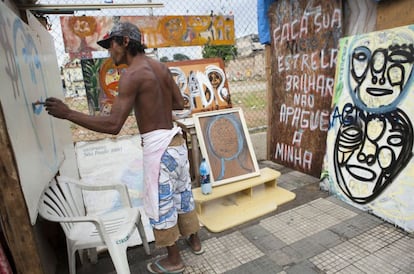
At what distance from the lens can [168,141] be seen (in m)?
2.24

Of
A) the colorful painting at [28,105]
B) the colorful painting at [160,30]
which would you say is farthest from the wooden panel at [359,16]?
the colorful painting at [28,105]

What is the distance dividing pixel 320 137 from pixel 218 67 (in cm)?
185

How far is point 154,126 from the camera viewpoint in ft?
7.26

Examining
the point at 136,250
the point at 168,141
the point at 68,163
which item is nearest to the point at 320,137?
the point at 168,141

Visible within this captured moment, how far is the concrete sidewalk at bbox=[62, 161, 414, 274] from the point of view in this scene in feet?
7.86

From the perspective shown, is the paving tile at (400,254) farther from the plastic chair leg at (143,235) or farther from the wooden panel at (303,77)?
the plastic chair leg at (143,235)

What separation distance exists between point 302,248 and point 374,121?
161 cm

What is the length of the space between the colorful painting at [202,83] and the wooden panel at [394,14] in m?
2.10

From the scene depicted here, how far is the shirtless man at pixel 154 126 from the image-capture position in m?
2.01

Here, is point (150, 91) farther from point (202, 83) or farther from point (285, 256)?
point (202, 83)

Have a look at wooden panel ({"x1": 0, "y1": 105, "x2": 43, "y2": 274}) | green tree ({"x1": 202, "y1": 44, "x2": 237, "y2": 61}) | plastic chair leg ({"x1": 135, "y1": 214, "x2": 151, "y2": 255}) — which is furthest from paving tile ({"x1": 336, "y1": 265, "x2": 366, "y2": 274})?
green tree ({"x1": 202, "y1": 44, "x2": 237, "y2": 61})

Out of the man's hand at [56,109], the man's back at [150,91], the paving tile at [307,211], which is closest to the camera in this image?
the man's hand at [56,109]

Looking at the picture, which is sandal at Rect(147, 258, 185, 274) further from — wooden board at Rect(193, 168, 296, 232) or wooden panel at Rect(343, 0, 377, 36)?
wooden panel at Rect(343, 0, 377, 36)

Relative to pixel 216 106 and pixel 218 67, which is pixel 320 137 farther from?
pixel 218 67
